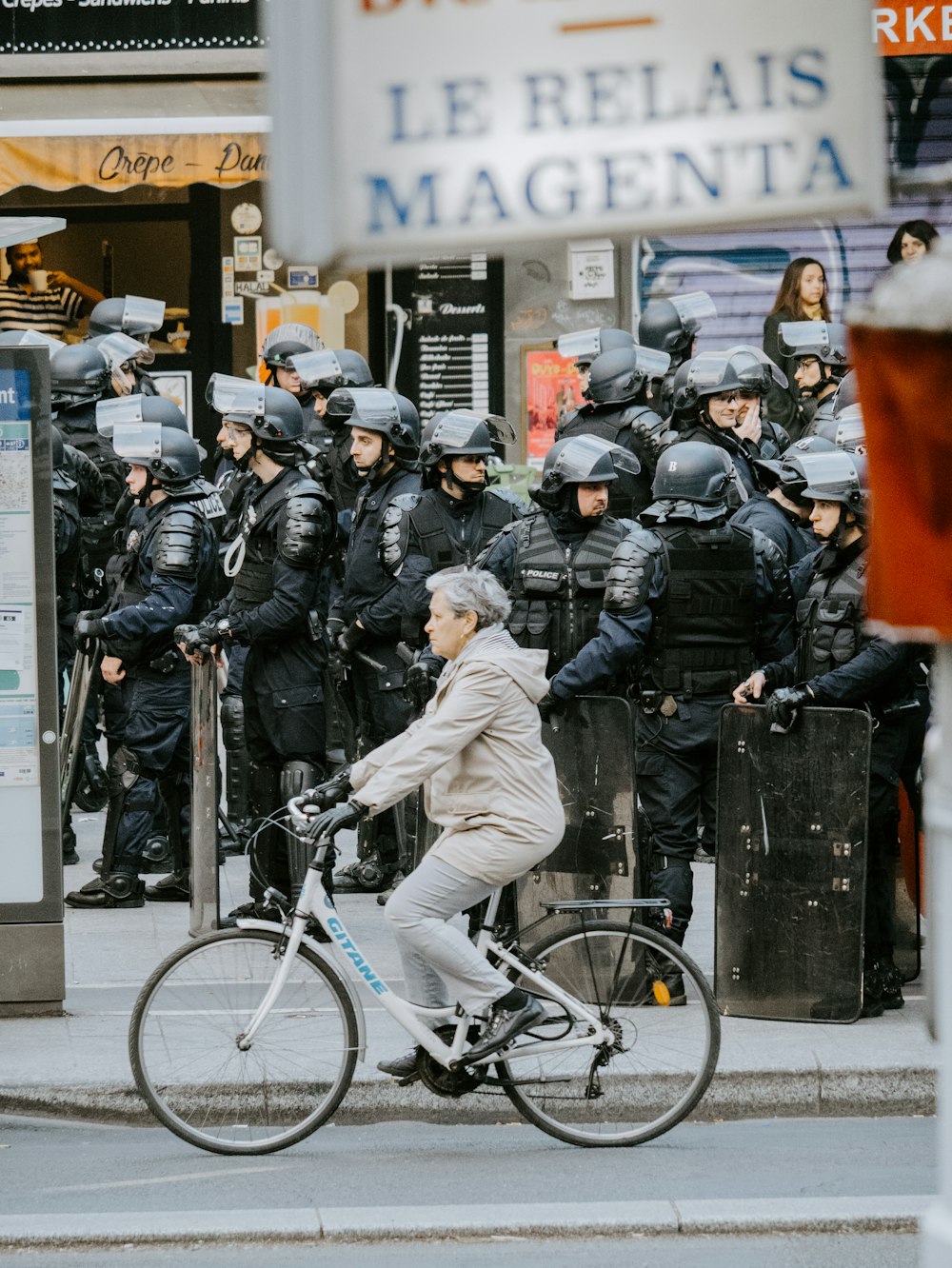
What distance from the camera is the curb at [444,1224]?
542 centimetres

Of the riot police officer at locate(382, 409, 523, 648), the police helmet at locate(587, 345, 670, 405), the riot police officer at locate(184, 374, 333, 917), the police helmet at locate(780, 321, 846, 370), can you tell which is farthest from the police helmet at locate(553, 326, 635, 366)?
the riot police officer at locate(184, 374, 333, 917)

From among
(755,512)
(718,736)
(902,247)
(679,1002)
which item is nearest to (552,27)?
(679,1002)

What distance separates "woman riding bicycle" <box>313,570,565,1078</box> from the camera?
600 centimetres

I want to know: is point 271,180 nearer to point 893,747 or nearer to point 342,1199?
point 342,1199

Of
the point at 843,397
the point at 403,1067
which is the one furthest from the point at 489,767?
the point at 843,397

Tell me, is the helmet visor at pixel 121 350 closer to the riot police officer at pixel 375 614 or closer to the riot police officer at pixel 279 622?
the riot police officer at pixel 375 614

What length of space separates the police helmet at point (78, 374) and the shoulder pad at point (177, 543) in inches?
89.7

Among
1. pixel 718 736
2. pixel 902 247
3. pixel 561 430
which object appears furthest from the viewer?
pixel 902 247

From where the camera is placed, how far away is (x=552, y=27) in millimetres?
2752

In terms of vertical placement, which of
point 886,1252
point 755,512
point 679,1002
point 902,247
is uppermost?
point 902,247

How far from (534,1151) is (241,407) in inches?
155

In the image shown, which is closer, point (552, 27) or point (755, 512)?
point (552, 27)

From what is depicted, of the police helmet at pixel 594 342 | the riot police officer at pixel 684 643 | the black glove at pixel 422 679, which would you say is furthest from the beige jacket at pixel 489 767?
the police helmet at pixel 594 342

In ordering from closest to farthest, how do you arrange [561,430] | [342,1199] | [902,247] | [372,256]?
[372,256] < [342,1199] < [561,430] < [902,247]
